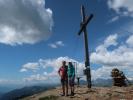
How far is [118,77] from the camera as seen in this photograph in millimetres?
32938

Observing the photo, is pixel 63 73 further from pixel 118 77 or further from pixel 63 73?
pixel 118 77

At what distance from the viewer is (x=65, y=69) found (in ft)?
67.8

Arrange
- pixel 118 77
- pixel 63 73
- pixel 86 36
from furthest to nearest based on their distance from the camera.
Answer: pixel 118 77 < pixel 86 36 < pixel 63 73

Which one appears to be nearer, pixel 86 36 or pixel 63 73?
pixel 63 73

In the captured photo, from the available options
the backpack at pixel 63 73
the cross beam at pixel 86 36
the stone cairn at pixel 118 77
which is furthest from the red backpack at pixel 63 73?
the stone cairn at pixel 118 77

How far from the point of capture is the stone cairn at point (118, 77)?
33062 mm

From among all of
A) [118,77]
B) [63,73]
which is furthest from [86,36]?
[118,77]

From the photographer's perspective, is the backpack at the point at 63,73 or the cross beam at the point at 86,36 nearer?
the backpack at the point at 63,73

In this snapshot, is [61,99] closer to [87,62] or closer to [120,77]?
[87,62]

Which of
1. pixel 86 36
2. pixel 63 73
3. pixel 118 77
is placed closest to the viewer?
pixel 63 73

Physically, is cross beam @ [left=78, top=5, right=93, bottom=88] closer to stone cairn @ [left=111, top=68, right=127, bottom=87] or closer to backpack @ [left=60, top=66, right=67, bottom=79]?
backpack @ [left=60, top=66, right=67, bottom=79]

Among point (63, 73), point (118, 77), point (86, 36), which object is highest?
point (86, 36)

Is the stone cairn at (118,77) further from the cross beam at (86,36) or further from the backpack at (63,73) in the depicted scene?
the backpack at (63,73)

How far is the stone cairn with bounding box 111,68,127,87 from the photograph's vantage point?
3306 cm
